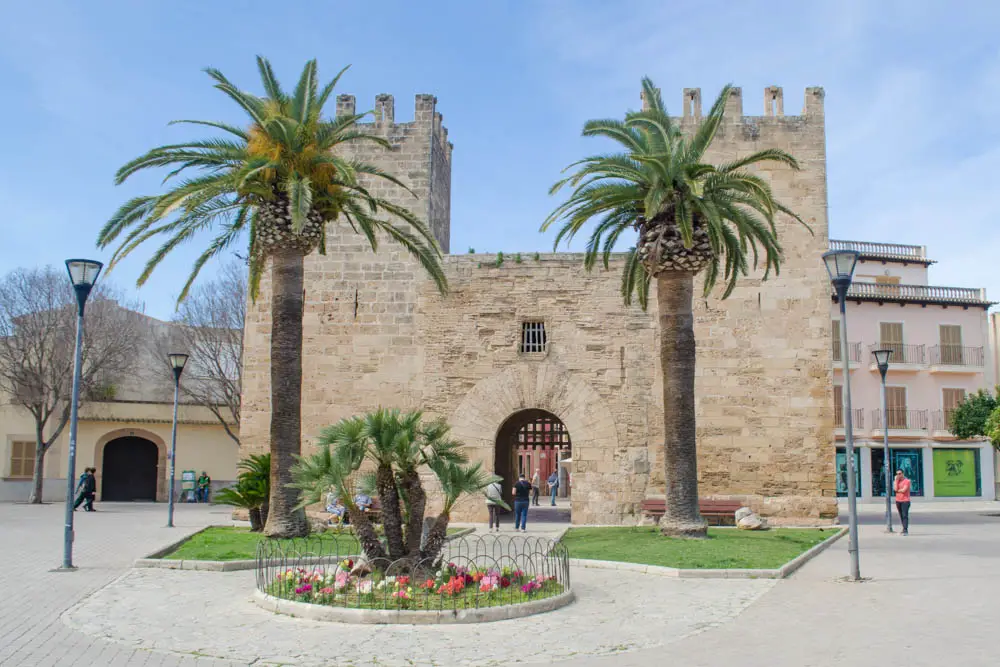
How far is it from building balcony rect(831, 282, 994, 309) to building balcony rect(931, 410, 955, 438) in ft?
14.4

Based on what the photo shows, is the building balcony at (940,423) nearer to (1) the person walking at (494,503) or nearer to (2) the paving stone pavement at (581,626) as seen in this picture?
(1) the person walking at (494,503)

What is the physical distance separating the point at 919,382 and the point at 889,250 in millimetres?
6211

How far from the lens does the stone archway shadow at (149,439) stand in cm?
3000

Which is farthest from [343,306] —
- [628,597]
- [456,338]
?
[628,597]

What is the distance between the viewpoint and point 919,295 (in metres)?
35.4

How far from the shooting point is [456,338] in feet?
61.4

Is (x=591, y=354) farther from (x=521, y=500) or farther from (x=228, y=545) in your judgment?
(x=228, y=545)

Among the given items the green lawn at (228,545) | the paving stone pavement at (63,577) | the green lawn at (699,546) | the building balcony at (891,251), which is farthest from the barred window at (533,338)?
the building balcony at (891,251)

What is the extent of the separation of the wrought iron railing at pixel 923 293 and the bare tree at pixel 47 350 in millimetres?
28078

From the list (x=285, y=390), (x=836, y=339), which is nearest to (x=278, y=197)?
(x=285, y=390)

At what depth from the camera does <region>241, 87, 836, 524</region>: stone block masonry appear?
1792cm

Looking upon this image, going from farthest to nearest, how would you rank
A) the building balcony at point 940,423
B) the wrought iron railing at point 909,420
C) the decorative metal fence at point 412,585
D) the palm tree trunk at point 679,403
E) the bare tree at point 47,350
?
the wrought iron railing at point 909,420 → the building balcony at point 940,423 → the bare tree at point 47,350 → the palm tree trunk at point 679,403 → the decorative metal fence at point 412,585

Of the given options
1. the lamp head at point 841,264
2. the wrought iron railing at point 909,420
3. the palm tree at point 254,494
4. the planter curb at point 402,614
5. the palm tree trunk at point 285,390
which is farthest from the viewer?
the wrought iron railing at point 909,420

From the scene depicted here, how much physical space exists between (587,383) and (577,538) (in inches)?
167
